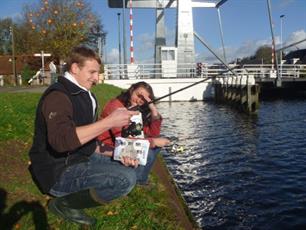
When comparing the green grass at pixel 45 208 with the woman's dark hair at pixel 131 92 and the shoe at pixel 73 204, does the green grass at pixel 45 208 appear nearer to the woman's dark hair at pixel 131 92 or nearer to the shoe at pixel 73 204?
the shoe at pixel 73 204

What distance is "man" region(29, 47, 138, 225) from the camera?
3463 millimetres

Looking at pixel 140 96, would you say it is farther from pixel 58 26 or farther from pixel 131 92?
pixel 58 26

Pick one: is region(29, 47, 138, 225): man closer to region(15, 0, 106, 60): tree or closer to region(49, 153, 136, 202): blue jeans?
region(49, 153, 136, 202): blue jeans

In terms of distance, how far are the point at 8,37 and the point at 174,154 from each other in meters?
54.1

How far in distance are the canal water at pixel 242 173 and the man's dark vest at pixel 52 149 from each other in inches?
162

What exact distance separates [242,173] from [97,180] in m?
7.91

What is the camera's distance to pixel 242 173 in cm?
1104

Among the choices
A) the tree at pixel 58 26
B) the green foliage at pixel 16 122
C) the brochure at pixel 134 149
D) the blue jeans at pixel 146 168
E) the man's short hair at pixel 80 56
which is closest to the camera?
the man's short hair at pixel 80 56

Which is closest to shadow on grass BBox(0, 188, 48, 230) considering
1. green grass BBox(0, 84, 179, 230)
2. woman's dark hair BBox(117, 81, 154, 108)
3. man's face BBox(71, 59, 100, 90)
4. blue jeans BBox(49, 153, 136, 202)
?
green grass BBox(0, 84, 179, 230)

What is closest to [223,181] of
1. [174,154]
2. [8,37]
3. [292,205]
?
[292,205]

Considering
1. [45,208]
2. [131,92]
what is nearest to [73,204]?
[45,208]

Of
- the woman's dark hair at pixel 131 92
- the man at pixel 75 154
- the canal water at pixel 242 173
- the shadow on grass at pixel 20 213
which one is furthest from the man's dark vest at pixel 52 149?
the canal water at pixel 242 173

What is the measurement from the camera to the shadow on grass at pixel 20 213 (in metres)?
4.81

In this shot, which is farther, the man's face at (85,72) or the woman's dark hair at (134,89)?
the woman's dark hair at (134,89)
